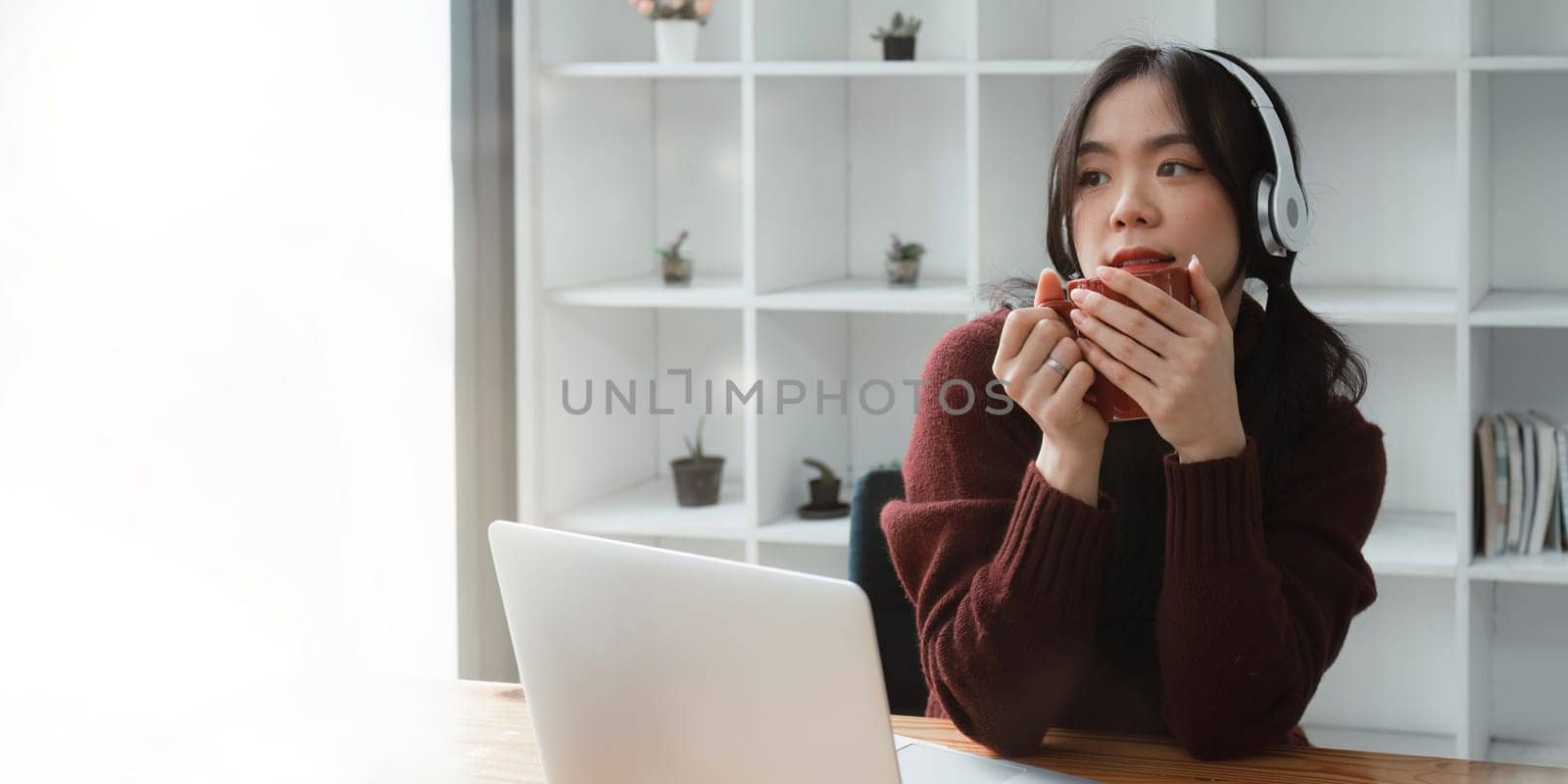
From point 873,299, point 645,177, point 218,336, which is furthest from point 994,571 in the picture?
point 645,177

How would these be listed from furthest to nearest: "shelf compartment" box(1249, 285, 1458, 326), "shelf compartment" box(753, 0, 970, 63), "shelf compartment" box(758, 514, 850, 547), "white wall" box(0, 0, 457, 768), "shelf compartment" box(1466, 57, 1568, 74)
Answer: "shelf compartment" box(753, 0, 970, 63), "shelf compartment" box(758, 514, 850, 547), "shelf compartment" box(1249, 285, 1458, 326), "shelf compartment" box(1466, 57, 1568, 74), "white wall" box(0, 0, 457, 768)

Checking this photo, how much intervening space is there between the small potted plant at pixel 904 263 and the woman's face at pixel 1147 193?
1215mm

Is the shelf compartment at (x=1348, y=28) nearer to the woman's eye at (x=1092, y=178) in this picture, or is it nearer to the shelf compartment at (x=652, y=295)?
the shelf compartment at (x=652, y=295)

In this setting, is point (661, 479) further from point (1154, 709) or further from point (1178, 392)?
point (1178, 392)

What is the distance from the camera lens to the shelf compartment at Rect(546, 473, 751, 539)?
2516mm

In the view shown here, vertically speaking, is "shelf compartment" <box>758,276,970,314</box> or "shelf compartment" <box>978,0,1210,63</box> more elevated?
"shelf compartment" <box>978,0,1210,63</box>

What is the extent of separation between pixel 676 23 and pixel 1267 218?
4.73 feet

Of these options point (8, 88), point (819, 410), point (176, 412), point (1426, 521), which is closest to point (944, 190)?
point (819, 410)

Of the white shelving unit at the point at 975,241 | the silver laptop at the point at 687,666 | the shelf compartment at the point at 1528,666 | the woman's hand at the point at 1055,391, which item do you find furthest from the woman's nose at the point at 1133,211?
the shelf compartment at the point at 1528,666

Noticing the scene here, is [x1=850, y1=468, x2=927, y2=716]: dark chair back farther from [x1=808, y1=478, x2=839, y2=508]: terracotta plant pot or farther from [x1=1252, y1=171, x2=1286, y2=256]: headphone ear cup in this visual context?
[x1=808, y1=478, x2=839, y2=508]: terracotta plant pot

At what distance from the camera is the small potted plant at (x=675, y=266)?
2.68 m

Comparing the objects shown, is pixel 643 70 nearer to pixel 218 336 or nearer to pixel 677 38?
pixel 677 38

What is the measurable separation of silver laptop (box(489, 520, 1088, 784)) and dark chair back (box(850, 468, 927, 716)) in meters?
0.68

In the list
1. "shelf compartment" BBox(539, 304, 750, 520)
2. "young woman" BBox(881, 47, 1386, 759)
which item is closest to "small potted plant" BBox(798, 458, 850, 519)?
"shelf compartment" BBox(539, 304, 750, 520)
